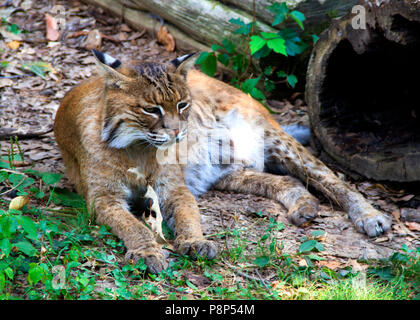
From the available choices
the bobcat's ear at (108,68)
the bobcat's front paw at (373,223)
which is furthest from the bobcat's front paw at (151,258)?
the bobcat's front paw at (373,223)

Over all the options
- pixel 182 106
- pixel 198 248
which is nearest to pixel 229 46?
pixel 182 106

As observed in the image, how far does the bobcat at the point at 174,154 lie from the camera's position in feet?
12.5

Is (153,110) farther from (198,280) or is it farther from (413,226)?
(413,226)

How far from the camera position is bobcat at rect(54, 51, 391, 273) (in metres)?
3.82

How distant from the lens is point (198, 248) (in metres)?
3.55

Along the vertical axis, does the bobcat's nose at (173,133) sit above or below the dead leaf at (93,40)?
above

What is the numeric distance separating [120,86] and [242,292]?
172 cm

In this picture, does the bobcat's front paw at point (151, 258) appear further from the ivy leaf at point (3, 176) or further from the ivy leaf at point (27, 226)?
the ivy leaf at point (3, 176)

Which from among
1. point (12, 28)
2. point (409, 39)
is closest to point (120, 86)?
point (409, 39)

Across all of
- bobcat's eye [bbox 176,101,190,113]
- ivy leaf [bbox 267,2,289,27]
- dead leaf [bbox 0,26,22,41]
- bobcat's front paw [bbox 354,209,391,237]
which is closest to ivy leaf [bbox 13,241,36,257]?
bobcat's eye [bbox 176,101,190,113]

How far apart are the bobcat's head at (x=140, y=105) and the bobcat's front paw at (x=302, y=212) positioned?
116 cm

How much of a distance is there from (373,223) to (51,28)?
4.91m
